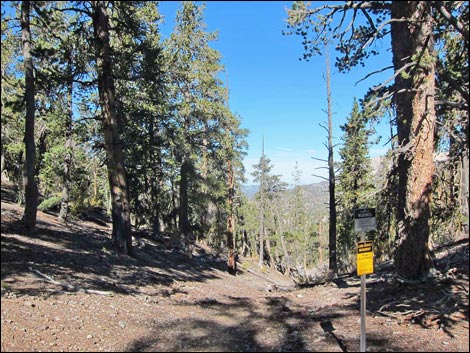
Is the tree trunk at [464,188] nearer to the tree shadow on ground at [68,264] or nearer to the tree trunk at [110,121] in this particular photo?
the tree shadow on ground at [68,264]

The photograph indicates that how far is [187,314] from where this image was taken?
29.9ft

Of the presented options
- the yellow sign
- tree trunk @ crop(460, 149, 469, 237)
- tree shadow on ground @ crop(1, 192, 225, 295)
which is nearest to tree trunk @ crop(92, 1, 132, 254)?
tree shadow on ground @ crop(1, 192, 225, 295)

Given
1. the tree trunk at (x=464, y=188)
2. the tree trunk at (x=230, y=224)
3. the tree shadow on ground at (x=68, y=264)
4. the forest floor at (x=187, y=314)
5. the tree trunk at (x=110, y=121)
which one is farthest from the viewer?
the tree trunk at (x=230, y=224)

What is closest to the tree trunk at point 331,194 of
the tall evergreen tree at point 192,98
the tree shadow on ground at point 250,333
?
the tall evergreen tree at point 192,98

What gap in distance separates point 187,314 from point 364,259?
5.32 meters

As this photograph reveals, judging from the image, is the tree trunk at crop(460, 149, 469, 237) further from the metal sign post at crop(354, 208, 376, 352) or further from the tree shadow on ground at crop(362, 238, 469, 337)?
the metal sign post at crop(354, 208, 376, 352)

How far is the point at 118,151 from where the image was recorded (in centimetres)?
1388

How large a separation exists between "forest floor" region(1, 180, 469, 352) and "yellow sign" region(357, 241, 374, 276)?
1.48m

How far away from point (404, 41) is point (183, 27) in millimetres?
15032

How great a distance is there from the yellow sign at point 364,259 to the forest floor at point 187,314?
4.86 feet

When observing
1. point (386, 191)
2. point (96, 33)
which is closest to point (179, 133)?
point (96, 33)

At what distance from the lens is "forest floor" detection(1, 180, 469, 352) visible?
607cm

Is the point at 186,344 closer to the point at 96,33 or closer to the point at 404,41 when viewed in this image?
the point at 404,41

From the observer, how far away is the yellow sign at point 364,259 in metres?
5.46
